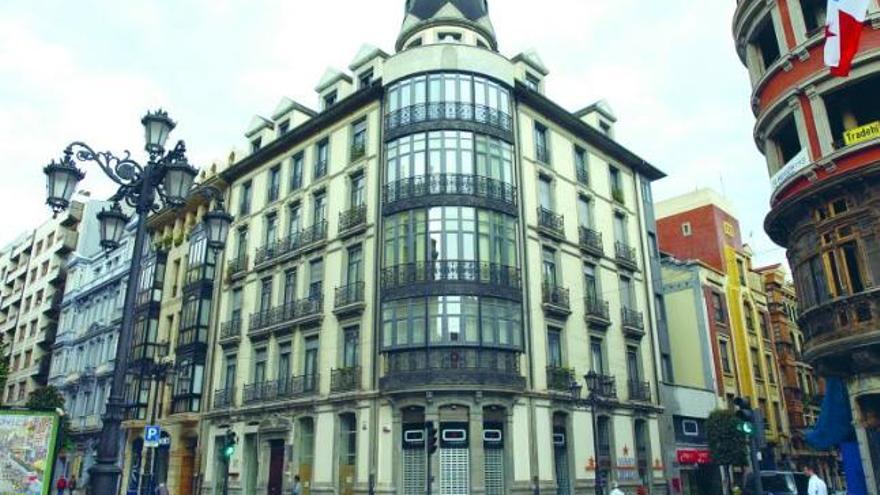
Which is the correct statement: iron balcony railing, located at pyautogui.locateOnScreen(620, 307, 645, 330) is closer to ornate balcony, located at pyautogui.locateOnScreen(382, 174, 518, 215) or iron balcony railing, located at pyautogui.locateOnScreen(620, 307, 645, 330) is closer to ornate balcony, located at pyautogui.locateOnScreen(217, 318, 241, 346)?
ornate balcony, located at pyautogui.locateOnScreen(382, 174, 518, 215)

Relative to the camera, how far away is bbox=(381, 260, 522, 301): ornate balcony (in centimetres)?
2520

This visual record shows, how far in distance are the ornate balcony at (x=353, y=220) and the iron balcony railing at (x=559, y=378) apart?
9988 mm

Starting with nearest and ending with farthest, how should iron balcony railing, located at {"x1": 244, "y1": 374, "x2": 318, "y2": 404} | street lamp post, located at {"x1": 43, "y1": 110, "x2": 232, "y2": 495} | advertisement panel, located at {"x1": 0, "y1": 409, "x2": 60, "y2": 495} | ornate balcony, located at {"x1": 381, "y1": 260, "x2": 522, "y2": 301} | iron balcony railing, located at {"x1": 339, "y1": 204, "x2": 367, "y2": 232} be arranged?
street lamp post, located at {"x1": 43, "y1": 110, "x2": 232, "y2": 495}
advertisement panel, located at {"x1": 0, "y1": 409, "x2": 60, "y2": 495}
ornate balcony, located at {"x1": 381, "y1": 260, "x2": 522, "y2": 301}
iron balcony railing, located at {"x1": 244, "y1": 374, "x2": 318, "y2": 404}
iron balcony railing, located at {"x1": 339, "y1": 204, "x2": 367, "y2": 232}

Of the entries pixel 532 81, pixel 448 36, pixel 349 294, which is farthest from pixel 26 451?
pixel 532 81

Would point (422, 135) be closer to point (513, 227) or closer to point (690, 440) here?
point (513, 227)

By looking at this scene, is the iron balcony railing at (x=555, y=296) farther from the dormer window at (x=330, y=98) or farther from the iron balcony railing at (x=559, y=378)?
the dormer window at (x=330, y=98)

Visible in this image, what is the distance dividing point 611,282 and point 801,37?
15.8 meters

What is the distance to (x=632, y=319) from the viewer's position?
3250 cm

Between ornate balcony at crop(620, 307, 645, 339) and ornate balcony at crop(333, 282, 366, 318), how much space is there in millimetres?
12966

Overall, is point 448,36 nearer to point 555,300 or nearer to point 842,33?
point 555,300

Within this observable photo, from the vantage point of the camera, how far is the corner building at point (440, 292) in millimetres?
24672

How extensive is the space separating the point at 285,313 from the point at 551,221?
518 inches

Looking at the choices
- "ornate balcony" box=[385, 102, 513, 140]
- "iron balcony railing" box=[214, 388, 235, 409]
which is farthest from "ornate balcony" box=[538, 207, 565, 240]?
"iron balcony railing" box=[214, 388, 235, 409]

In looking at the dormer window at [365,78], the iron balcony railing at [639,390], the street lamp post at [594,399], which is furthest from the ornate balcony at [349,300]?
the iron balcony railing at [639,390]
